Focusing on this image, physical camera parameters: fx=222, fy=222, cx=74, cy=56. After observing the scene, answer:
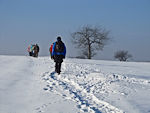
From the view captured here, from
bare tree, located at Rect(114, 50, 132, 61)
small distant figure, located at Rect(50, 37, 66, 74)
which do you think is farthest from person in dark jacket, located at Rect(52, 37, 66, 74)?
bare tree, located at Rect(114, 50, 132, 61)

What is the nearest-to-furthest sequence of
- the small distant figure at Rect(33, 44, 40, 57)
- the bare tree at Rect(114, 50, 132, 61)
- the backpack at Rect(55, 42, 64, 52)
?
the backpack at Rect(55, 42, 64, 52) → the small distant figure at Rect(33, 44, 40, 57) → the bare tree at Rect(114, 50, 132, 61)

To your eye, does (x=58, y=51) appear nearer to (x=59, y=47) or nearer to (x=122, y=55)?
(x=59, y=47)

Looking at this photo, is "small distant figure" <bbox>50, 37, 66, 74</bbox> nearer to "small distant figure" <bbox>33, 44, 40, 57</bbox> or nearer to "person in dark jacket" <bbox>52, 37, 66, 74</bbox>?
"person in dark jacket" <bbox>52, 37, 66, 74</bbox>

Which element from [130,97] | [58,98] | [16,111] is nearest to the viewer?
[16,111]

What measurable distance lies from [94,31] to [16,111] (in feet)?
135

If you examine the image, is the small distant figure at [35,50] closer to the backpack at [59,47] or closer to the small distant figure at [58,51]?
the small distant figure at [58,51]

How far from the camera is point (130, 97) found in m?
5.66

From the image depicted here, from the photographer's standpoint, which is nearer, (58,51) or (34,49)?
(58,51)

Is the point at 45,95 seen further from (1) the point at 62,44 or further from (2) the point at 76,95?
(1) the point at 62,44

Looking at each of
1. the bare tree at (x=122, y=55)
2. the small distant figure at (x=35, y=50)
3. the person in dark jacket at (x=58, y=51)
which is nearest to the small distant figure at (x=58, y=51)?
the person in dark jacket at (x=58, y=51)

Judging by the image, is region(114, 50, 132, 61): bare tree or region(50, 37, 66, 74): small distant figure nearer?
region(50, 37, 66, 74): small distant figure

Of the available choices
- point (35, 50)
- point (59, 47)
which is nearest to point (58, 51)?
point (59, 47)

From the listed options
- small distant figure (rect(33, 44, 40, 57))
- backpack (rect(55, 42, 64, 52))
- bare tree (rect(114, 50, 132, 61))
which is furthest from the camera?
bare tree (rect(114, 50, 132, 61))

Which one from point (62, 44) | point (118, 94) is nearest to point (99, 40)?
point (62, 44)
